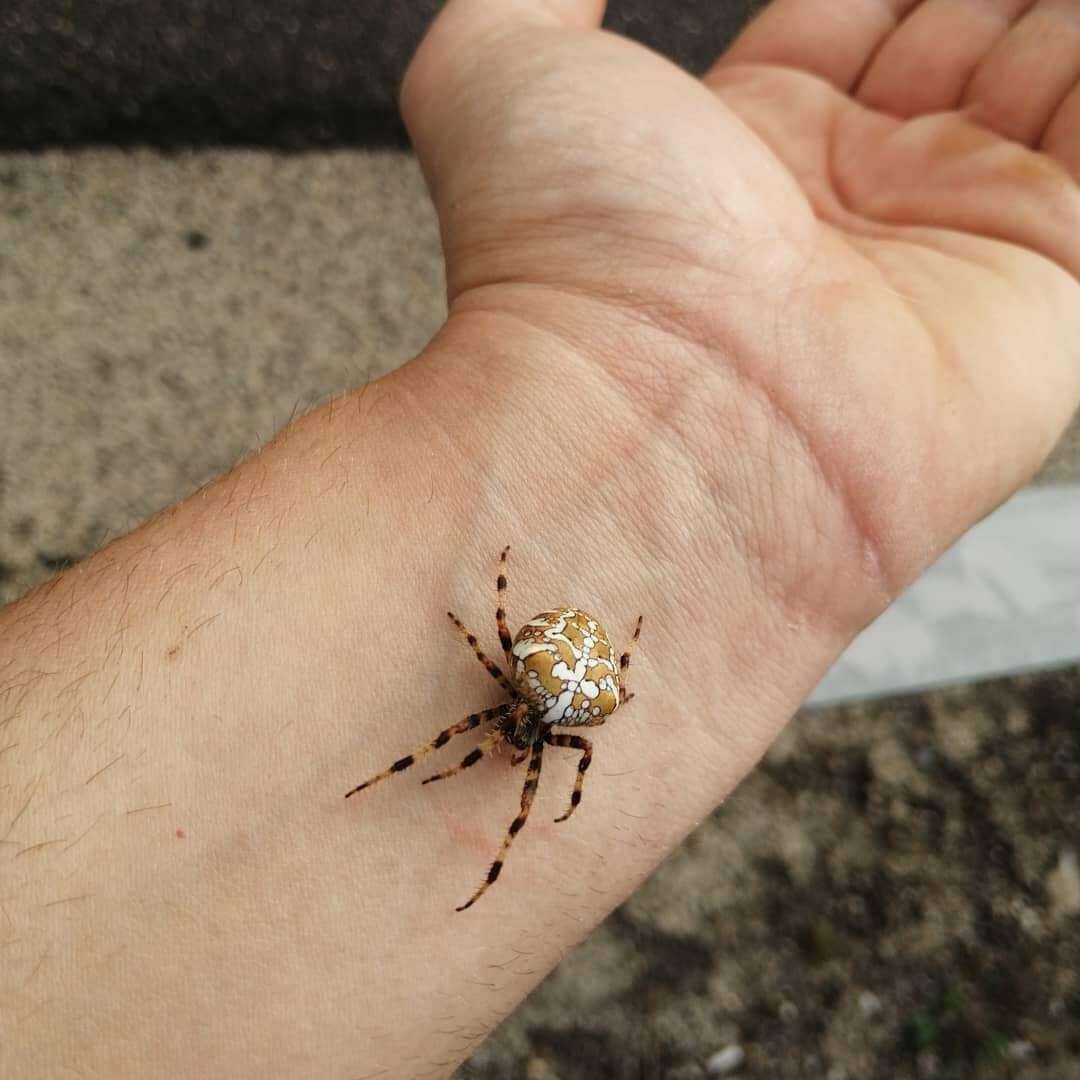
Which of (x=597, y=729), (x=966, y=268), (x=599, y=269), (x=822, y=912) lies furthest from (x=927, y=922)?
(x=599, y=269)

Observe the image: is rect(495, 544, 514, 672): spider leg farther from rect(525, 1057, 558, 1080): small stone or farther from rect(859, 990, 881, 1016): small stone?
rect(859, 990, 881, 1016): small stone

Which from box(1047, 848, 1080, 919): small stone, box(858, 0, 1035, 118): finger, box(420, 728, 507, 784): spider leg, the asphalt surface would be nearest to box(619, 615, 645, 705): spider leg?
box(420, 728, 507, 784): spider leg

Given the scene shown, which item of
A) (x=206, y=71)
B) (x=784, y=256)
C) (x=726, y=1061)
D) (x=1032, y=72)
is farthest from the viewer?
(x=206, y=71)

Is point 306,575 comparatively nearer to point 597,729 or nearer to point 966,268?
point 597,729

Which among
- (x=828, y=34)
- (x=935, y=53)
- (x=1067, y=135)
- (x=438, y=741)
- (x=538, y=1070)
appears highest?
(x=828, y=34)

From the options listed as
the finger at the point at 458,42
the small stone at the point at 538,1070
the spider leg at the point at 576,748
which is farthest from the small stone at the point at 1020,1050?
the finger at the point at 458,42

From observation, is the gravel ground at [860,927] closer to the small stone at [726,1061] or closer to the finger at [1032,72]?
the small stone at [726,1061]

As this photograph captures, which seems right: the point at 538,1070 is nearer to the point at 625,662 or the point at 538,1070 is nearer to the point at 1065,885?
the point at 625,662

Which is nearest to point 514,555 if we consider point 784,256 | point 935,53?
point 784,256
